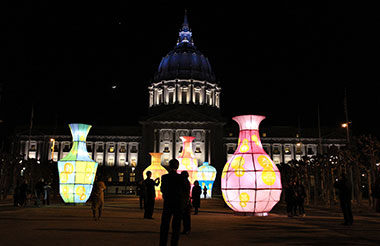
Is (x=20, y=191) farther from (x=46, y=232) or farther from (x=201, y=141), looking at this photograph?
(x=201, y=141)

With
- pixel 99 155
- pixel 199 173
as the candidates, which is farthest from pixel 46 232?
pixel 99 155

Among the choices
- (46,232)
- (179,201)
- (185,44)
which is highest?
(185,44)

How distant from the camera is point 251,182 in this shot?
61.9ft

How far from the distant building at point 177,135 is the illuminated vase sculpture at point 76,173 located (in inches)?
2232

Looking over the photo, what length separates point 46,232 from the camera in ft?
39.8

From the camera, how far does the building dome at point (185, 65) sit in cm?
10919

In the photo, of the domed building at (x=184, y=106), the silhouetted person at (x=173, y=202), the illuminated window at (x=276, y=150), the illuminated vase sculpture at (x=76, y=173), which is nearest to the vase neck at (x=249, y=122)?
the silhouetted person at (x=173, y=202)

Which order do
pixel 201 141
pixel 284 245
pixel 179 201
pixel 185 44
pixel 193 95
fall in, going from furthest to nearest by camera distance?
pixel 185 44 → pixel 193 95 → pixel 201 141 → pixel 284 245 → pixel 179 201

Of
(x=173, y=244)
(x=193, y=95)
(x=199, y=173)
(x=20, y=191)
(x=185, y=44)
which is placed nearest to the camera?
(x=173, y=244)

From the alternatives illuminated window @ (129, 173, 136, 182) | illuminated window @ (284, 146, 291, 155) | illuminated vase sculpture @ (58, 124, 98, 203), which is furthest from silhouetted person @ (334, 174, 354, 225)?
illuminated window @ (284, 146, 291, 155)

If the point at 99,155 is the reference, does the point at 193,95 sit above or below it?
above

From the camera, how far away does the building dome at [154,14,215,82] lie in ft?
358

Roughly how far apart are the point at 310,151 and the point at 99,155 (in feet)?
179

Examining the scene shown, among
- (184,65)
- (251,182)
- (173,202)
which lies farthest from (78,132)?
(184,65)
